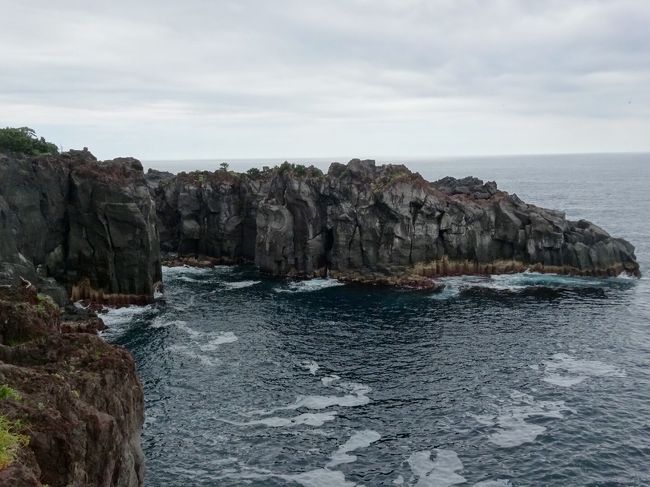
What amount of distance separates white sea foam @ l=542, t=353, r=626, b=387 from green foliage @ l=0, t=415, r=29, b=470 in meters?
52.9

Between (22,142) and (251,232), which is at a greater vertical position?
(22,142)

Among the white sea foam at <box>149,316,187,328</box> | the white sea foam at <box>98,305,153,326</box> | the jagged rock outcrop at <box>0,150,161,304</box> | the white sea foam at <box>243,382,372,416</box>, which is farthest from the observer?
the jagged rock outcrop at <box>0,150,161,304</box>

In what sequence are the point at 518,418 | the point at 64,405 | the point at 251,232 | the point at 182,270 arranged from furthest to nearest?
the point at 251,232 → the point at 182,270 → the point at 518,418 → the point at 64,405

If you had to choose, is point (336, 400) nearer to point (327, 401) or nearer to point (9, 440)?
point (327, 401)

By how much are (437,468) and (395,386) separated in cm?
1523

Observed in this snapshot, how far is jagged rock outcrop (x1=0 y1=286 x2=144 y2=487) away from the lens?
21.0 m

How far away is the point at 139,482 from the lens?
102 feet

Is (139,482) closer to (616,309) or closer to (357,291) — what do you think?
(357,291)

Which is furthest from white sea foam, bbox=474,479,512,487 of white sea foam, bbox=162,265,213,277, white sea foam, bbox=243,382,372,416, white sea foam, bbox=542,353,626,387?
white sea foam, bbox=162,265,213,277

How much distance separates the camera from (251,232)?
124 metres

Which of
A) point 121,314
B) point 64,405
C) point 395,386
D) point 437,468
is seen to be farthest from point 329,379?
point 64,405

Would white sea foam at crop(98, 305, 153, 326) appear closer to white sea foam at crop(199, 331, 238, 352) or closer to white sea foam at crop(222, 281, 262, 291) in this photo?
white sea foam at crop(199, 331, 238, 352)

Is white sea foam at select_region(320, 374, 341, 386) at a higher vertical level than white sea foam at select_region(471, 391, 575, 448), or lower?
higher

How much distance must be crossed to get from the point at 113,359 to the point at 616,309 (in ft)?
256
